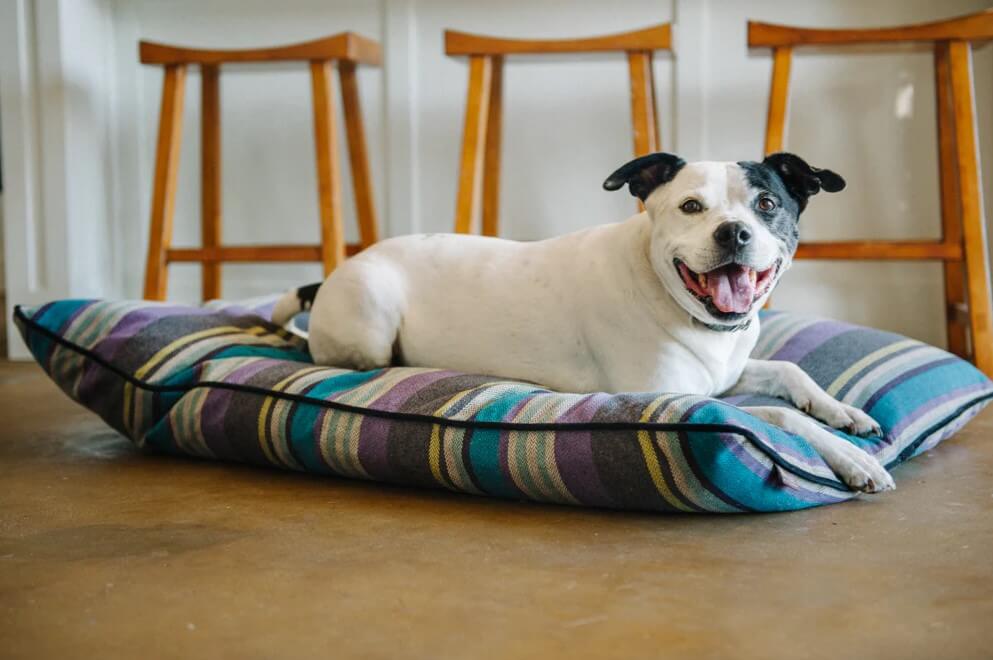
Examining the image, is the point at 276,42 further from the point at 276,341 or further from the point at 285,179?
the point at 276,341

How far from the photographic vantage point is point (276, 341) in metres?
A: 2.46

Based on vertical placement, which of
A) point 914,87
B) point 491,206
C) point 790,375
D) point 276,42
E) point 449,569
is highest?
point 276,42

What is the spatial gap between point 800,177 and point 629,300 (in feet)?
1.20

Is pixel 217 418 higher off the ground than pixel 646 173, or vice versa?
pixel 646 173

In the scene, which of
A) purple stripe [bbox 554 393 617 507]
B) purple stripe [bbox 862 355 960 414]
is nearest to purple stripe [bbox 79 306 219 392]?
purple stripe [bbox 554 393 617 507]

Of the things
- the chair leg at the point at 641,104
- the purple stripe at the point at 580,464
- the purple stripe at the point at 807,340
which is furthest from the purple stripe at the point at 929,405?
the chair leg at the point at 641,104

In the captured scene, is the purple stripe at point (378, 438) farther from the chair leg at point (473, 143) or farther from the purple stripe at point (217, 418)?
the chair leg at point (473, 143)

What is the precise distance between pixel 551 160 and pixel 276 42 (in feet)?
3.56

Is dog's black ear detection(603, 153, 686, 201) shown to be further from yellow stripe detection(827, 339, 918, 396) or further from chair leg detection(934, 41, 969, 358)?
chair leg detection(934, 41, 969, 358)

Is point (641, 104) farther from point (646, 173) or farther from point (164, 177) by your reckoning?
point (164, 177)

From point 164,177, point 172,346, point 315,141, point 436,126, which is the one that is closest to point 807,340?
point 172,346

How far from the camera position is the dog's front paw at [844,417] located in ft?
6.02

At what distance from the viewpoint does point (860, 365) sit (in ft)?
6.96

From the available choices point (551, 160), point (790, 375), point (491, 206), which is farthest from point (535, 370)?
point (551, 160)
